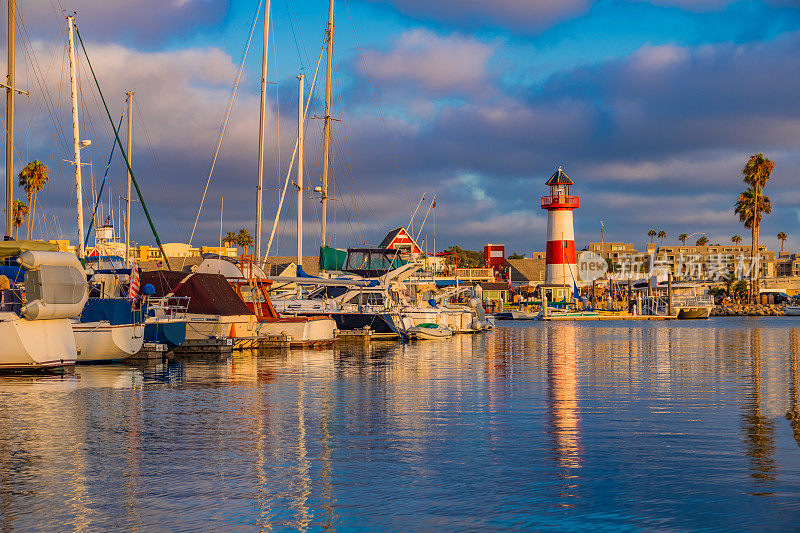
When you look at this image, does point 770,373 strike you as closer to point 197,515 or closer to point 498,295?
point 197,515

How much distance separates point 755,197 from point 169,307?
100 m

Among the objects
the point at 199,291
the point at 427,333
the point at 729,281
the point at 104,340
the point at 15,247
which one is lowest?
the point at 427,333

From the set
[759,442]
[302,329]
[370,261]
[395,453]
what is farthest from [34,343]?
[370,261]

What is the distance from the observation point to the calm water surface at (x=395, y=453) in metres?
10.4

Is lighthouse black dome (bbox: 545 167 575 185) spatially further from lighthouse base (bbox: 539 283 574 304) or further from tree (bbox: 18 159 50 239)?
tree (bbox: 18 159 50 239)

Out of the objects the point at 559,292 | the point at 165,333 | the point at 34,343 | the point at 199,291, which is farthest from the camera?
the point at 559,292

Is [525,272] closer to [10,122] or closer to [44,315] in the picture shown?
[10,122]

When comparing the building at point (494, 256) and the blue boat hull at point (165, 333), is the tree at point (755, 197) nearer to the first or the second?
the building at point (494, 256)

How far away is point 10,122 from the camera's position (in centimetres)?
3428

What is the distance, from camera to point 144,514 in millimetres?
10336

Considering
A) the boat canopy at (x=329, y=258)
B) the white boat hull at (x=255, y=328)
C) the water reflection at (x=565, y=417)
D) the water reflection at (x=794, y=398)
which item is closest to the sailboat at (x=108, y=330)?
the white boat hull at (x=255, y=328)

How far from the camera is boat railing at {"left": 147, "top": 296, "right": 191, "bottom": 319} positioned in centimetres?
3447

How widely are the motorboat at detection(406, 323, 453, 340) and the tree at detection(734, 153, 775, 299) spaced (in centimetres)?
7673

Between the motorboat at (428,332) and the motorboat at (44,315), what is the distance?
2635 cm
